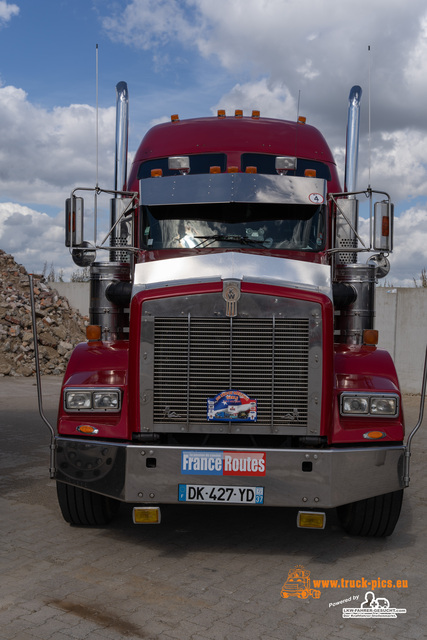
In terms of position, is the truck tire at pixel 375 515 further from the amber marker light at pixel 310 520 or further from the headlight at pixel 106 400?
the headlight at pixel 106 400

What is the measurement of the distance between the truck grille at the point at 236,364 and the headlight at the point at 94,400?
13.4 inches

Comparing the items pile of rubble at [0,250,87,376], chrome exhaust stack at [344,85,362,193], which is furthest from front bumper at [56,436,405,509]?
pile of rubble at [0,250,87,376]

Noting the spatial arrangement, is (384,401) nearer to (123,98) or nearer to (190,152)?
(190,152)

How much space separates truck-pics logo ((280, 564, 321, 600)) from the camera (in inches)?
181

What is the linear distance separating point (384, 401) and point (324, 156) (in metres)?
3.54

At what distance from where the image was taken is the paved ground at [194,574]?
161 inches

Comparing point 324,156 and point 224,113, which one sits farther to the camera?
point 224,113

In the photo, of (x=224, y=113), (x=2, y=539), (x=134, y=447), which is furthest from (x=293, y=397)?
(x=224, y=113)

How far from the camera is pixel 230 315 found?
5.09 m

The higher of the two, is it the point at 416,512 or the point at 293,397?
the point at 293,397

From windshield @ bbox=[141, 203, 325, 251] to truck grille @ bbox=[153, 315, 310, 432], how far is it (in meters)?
1.48

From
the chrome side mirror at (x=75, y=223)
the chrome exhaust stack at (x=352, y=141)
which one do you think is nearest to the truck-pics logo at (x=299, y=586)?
the chrome side mirror at (x=75, y=223)

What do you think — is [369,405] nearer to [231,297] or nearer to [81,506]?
[231,297]

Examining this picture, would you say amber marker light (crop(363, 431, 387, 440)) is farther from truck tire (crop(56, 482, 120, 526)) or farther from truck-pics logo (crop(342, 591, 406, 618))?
truck tire (crop(56, 482, 120, 526))
